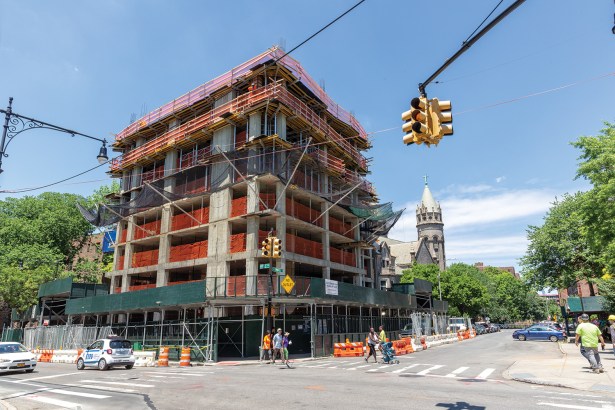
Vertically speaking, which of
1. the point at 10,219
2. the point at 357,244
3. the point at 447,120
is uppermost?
the point at 10,219

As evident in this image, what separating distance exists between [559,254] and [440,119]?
40.0m

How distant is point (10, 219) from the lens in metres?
48.0

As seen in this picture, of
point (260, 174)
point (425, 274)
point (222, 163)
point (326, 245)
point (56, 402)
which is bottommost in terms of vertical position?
point (56, 402)

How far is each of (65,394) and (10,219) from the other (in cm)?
4596

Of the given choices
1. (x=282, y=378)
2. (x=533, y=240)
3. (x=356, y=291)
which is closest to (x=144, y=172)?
(x=356, y=291)

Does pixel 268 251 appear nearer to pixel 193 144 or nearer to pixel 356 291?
pixel 356 291

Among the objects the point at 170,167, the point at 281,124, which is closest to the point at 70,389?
the point at 281,124

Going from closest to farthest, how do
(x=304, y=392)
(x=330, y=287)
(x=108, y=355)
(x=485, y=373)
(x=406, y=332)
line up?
(x=304, y=392) → (x=485, y=373) → (x=108, y=355) → (x=330, y=287) → (x=406, y=332)

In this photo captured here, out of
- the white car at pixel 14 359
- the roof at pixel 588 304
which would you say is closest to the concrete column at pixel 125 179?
the white car at pixel 14 359

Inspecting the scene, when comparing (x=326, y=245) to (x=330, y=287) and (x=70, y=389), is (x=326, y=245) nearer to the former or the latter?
(x=330, y=287)

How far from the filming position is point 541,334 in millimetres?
41375

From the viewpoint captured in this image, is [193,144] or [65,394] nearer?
[65,394]

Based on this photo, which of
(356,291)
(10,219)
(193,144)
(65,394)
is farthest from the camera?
(10,219)

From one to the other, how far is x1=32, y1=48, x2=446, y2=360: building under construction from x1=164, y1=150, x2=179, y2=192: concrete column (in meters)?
0.12
